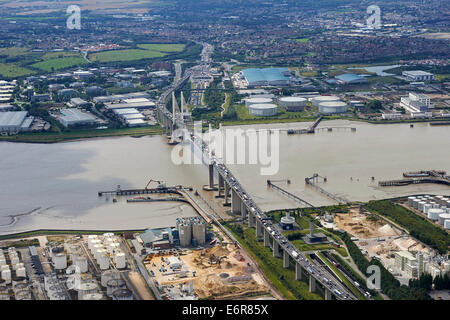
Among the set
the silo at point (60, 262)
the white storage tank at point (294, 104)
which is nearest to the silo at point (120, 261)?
the silo at point (60, 262)

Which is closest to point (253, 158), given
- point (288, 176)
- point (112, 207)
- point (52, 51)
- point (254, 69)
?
point (288, 176)

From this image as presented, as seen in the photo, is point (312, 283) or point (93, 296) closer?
point (93, 296)

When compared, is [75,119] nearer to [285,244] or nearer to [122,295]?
[285,244]

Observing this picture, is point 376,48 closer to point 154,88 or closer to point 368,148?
point 154,88

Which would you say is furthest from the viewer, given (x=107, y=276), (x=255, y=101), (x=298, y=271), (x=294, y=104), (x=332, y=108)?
(x=255, y=101)

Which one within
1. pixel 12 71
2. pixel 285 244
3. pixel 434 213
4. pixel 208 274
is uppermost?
pixel 12 71

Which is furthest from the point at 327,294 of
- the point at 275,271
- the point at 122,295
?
the point at 122,295

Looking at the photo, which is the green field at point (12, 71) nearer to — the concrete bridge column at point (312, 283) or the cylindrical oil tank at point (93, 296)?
the cylindrical oil tank at point (93, 296)

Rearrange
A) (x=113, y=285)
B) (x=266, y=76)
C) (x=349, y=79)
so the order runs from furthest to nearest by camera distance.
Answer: (x=266, y=76)
(x=349, y=79)
(x=113, y=285)
